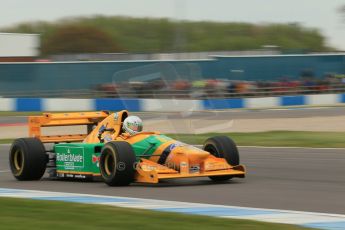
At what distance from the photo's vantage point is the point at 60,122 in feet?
40.1

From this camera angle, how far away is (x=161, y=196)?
9055 mm

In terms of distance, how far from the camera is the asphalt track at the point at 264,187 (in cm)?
831

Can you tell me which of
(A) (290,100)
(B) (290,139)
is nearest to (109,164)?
(B) (290,139)

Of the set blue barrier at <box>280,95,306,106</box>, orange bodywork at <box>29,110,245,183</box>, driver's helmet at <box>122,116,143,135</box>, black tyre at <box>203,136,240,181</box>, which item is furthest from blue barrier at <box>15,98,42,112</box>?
black tyre at <box>203,136,240,181</box>

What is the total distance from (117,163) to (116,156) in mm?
94

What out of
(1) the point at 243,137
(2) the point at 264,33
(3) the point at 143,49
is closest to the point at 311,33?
(2) the point at 264,33

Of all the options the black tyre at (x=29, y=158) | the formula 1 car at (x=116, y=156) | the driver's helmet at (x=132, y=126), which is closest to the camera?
the formula 1 car at (x=116, y=156)

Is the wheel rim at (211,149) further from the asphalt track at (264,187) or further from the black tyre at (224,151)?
the asphalt track at (264,187)

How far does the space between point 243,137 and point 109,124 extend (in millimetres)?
9358

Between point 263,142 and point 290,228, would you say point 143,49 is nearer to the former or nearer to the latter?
point 263,142

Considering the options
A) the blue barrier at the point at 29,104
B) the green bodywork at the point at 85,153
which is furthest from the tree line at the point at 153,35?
the green bodywork at the point at 85,153

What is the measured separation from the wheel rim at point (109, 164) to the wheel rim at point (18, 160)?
184 centimetres

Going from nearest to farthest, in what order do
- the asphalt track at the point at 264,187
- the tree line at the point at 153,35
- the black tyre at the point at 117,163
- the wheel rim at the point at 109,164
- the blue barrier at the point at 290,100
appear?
the asphalt track at the point at 264,187, the black tyre at the point at 117,163, the wheel rim at the point at 109,164, the blue barrier at the point at 290,100, the tree line at the point at 153,35

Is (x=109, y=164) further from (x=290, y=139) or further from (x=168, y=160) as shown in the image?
(x=290, y=139)
